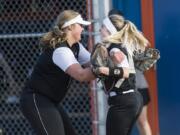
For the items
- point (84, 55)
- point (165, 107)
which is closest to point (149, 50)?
point (84, 55)

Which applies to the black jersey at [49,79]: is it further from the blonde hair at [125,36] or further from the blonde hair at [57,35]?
the blonde hair at [125,36]

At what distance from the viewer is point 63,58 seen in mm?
4641

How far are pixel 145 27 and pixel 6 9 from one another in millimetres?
1827

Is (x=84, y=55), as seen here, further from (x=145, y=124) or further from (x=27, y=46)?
(x=27, y=46)

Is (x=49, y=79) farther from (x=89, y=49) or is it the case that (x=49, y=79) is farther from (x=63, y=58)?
(x=89, y=49)

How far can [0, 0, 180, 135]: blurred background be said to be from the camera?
615cm

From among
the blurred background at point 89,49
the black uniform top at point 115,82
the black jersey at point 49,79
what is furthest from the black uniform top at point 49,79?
the blurred background at point 89,49

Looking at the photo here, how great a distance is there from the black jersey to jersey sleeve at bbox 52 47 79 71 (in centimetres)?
7

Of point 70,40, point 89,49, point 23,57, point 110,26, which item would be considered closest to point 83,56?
point 70,40

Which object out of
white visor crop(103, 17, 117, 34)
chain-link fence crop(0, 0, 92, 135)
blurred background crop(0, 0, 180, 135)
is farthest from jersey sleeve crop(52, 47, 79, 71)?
chain-link fence crop(0, 0, 92, 135)

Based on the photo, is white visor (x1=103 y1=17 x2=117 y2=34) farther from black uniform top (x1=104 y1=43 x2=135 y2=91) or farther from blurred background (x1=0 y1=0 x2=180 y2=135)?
blurred background (x1=0 y1=0 x2=180 y2=135)

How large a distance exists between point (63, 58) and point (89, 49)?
1.52 m

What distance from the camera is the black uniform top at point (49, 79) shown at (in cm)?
477

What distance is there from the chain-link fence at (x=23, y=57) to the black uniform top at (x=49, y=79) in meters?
1.94
